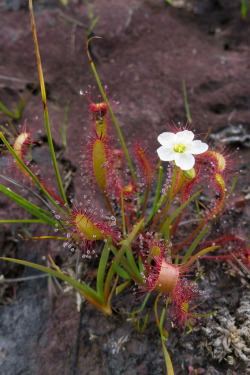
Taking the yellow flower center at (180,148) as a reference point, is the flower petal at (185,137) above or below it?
above

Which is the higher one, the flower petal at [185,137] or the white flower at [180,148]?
the flower petal at [185,137]

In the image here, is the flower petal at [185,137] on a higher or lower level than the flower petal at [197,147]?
higher

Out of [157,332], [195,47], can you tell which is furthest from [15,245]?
[195,47]

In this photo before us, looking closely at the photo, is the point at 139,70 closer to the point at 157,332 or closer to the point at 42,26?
Answer: the point at 42,26

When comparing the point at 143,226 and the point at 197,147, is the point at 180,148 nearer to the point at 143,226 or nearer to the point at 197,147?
the point at 197,147

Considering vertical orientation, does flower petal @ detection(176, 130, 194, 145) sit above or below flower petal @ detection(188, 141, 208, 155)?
above
